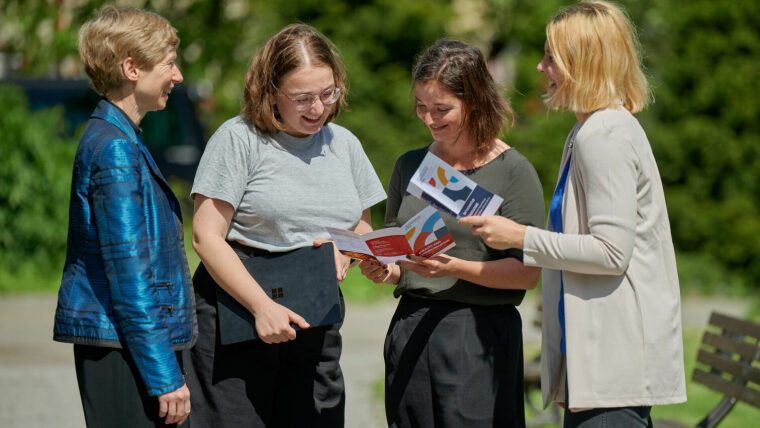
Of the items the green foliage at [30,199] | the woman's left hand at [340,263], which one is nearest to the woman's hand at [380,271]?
the woman's left hand at [340,263]

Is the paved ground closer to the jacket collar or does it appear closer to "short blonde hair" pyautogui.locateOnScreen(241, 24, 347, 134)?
"short blonde hair" pyautogui.locateOnScreen(241, 24, 347, 134)

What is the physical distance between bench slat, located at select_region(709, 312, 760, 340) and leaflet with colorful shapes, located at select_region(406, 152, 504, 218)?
2.11 metres

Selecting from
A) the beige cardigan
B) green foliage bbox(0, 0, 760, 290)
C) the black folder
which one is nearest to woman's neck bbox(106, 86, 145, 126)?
the black folder

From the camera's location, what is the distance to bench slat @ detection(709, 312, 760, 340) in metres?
4.25

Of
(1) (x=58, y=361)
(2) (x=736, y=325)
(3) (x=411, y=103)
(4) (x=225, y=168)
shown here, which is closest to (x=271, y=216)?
(4) (x=225, y=168)

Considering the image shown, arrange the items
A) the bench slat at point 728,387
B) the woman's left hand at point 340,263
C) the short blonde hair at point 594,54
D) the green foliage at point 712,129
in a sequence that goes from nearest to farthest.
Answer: the short blonde hair at point 594,54 < the woman's left hand at point 340,263 < the bench slat at point 728,387 < the green foliage at point 712,129

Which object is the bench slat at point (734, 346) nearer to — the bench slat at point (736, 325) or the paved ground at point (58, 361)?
the bench slat at point (736, 325)

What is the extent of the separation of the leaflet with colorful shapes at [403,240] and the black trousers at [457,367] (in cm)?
31

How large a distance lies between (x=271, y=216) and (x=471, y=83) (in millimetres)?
787

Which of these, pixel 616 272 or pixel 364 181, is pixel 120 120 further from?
pixel 616 272

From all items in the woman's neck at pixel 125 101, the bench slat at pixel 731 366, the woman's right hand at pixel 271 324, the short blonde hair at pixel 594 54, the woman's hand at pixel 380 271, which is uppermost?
the short blonde hair at pixel 594 54

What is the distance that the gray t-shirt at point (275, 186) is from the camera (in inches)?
115

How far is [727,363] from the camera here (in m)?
4.39

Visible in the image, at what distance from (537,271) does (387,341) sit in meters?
0.59
